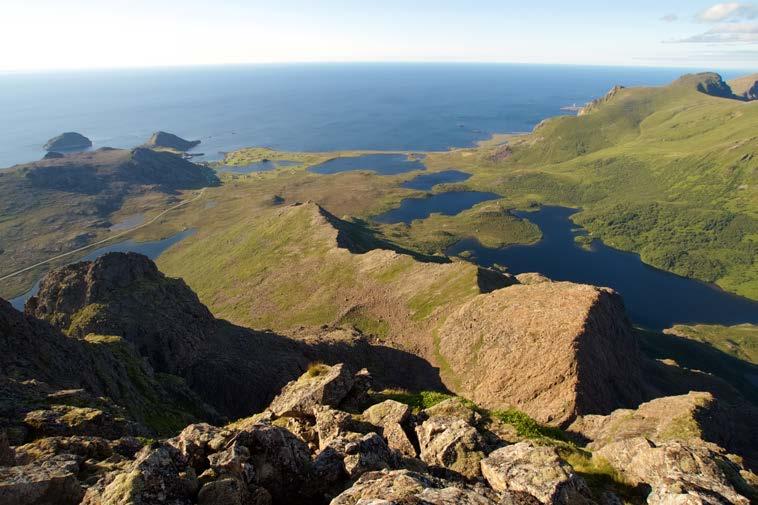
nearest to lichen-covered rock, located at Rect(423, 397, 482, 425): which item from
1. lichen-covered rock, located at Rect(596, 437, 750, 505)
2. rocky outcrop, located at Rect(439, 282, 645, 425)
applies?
lichen-covered rock, located at Rect(596, 437, 750, 505)

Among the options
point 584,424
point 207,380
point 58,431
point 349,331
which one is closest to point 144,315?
point 207,380

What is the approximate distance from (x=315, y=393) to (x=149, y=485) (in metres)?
13.6

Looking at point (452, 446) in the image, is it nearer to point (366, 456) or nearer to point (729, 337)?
point (366, 456)

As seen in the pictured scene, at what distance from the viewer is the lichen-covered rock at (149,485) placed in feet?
48.2

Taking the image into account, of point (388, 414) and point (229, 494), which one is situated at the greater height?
point (229, 494)

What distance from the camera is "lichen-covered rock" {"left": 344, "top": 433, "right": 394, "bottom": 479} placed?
18000 millimetres

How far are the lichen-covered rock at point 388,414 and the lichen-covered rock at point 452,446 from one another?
155 cm

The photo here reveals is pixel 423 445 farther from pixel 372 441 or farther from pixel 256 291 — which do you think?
pixel 256 291

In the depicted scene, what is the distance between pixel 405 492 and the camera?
1472 centimetres

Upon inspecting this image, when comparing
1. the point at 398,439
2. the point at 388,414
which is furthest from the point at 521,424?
the point at 398,439

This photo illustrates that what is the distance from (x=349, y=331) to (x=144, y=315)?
124 feet

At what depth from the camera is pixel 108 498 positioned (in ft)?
48.1

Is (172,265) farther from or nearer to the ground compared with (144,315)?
nearer to the ground

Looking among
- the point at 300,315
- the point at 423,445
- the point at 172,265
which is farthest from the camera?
the point at 172,265
